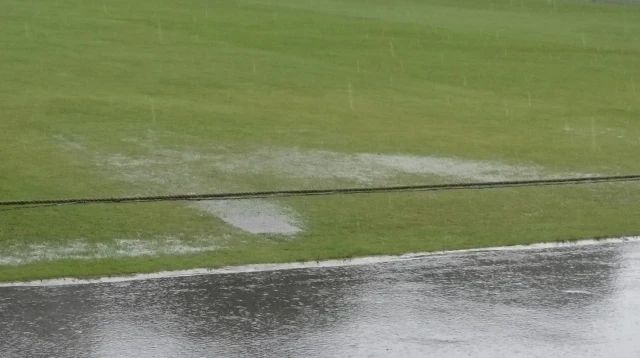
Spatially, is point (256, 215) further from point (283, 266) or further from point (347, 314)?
point (347, 314)

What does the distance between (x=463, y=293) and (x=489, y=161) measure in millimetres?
6740

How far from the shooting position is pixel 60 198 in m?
12.5

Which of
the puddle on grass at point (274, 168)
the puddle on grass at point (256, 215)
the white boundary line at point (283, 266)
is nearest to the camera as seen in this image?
the white boundary line at point (283, 266)

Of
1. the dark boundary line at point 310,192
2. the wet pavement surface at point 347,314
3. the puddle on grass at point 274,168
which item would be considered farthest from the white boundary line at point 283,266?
the dark boundary line at point 310,192

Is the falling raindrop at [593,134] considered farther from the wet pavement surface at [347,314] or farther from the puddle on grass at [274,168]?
the wet pavement surface at [347,314]

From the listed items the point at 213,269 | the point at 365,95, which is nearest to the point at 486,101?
the point at 365,95

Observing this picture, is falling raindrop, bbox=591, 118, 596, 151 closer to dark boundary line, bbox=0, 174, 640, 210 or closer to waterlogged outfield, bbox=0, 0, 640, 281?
waterlogged outfield, bbox=0, 0, 640, 281

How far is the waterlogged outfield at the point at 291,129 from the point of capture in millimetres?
11398

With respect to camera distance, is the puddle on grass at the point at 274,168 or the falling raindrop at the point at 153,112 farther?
the falling raindrop at the point at 153,112

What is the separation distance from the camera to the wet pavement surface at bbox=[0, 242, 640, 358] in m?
7.98

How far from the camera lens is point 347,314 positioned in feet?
28.8

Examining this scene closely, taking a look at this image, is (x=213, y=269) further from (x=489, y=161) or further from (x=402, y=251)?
→ (x=489, y=161)

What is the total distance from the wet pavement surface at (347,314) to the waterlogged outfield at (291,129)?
0.83 metres

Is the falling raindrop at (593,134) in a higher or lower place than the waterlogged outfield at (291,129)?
lower
